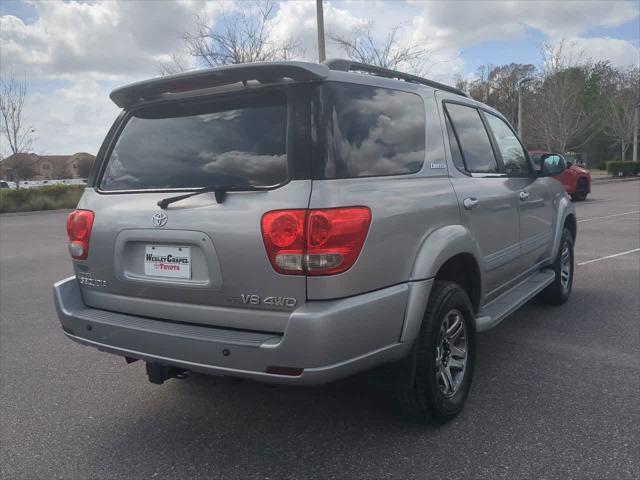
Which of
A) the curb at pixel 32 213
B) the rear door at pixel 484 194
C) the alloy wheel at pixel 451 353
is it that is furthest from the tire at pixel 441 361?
the curb at pixel 32 213

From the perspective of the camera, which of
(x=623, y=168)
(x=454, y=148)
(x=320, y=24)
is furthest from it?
(x=623, y=168)

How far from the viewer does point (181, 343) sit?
2.68m

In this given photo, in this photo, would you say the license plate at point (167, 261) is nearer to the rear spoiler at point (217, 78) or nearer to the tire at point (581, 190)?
the rear spoiler at point (217, 78)

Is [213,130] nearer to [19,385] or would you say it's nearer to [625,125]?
[19,385]

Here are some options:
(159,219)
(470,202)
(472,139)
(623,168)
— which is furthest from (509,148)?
(623,168)

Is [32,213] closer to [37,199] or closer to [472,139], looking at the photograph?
[37,199]

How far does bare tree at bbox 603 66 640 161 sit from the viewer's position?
153 ft

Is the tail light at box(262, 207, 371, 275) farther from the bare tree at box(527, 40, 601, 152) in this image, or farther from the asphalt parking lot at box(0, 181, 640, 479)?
the bare tree at box(527, 40, 601, 152)

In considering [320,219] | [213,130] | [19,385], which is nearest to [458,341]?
[320,219]

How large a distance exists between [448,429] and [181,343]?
1521mm

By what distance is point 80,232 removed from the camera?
3186 mm

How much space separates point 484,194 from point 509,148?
1139mm

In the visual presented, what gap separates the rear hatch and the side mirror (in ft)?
9.90

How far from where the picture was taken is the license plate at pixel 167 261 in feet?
9.07
